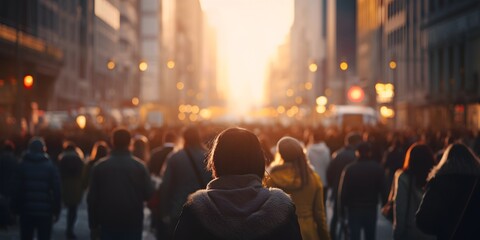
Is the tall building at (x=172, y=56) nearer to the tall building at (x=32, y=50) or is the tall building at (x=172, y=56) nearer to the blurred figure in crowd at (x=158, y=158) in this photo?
the tall building at (x=32, y=50)

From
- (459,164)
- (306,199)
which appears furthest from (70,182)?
(459,164)

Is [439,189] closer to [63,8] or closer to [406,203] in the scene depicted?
[406,203]

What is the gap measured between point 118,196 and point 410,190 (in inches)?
118

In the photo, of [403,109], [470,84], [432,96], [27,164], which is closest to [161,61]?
[403,109]

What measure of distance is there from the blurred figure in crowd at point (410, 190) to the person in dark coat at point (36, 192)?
190 inches

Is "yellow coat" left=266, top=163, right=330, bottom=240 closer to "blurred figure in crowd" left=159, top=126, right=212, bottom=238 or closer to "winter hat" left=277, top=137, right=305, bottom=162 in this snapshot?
"winter hat" left=277, top=137, right=305, bottom=162

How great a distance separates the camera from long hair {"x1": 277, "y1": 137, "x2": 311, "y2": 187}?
927 cm

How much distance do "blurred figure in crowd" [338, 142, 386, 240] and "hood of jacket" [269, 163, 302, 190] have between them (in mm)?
3323

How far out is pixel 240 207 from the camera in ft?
15.6

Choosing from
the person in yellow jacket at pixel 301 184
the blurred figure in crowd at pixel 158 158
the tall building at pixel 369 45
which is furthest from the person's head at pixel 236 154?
the tall building at pixel 369 45

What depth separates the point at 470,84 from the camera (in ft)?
189

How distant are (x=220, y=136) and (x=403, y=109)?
79.5 m

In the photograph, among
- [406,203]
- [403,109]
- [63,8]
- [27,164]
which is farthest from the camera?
[403,109]

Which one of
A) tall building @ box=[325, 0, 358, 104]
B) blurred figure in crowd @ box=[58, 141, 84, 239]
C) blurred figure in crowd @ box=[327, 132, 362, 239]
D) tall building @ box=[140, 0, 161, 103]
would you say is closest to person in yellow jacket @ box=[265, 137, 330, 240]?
blurred figure in crowd @ box=[327, 132, 362, 239]
